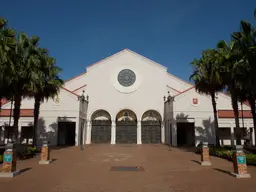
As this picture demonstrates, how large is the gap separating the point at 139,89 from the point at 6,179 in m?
26.8

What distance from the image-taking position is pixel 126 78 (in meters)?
35.9

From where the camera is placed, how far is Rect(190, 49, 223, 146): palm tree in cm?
1959

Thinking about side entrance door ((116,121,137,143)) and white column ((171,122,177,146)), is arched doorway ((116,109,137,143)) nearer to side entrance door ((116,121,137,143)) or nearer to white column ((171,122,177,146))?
side entrance door ((116,121,137,143))

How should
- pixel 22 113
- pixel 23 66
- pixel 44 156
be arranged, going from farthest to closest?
1. pixel 22 113
2. pixel 23 66
3. pixel 44 156

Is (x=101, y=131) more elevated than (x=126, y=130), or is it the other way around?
(x=126, y=130)

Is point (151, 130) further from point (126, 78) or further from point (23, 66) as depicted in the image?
point (23, 66)

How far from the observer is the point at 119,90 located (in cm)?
3509

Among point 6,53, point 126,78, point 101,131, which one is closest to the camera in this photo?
point 6,53

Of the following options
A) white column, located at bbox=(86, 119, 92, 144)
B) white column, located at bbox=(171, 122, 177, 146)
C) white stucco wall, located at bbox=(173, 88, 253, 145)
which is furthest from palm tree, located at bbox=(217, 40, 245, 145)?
white column, located at bbox=(86, 119, 92, 144)

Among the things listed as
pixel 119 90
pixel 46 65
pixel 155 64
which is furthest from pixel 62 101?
pixel 155 64

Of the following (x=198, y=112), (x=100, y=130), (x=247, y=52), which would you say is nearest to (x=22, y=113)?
(x=100, y=130)

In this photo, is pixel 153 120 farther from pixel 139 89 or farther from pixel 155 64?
pixel 155 64

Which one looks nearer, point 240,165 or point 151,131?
point 240,165

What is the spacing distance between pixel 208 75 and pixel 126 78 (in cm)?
1695
